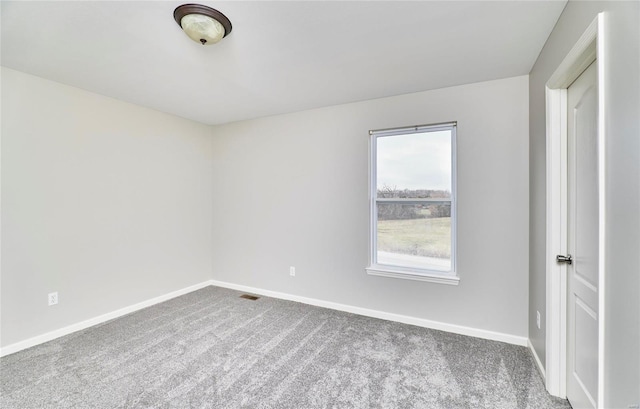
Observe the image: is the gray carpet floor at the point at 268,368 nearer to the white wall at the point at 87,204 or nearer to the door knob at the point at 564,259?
the white wall at the point at 87,204

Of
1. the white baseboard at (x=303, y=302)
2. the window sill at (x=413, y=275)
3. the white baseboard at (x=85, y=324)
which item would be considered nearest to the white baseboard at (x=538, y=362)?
the white baseboard at (x=303, y=302)

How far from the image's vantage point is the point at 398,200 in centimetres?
318

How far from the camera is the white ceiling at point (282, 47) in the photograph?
67.6 inches

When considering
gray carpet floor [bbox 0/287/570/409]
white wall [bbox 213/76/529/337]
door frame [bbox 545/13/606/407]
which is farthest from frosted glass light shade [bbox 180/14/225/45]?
gray carpet floor [bbox 0/287/570/409]

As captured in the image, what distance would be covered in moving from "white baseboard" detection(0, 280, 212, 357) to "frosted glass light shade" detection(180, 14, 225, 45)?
3036mm

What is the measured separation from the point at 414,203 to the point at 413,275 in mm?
775

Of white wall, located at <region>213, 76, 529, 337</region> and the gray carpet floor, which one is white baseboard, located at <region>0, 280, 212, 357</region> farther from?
white wall, located at <region>213, 76, 529, 337</region>

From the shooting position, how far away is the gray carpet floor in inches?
74.2

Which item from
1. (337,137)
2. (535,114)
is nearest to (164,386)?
(337,137)

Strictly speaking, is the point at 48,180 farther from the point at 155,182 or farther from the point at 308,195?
the point at 308,195

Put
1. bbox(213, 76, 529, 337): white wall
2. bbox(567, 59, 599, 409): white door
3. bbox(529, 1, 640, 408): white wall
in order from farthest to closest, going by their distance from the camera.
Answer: bbox(213, 76, 529, 337): white wall < bbox(567, 59, 599, 409): white door < bbox(529, 1, 640, 408): white wall

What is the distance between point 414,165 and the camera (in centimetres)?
310

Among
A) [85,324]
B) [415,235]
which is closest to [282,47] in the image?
[415,235]

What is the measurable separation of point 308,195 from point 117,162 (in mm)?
2248
